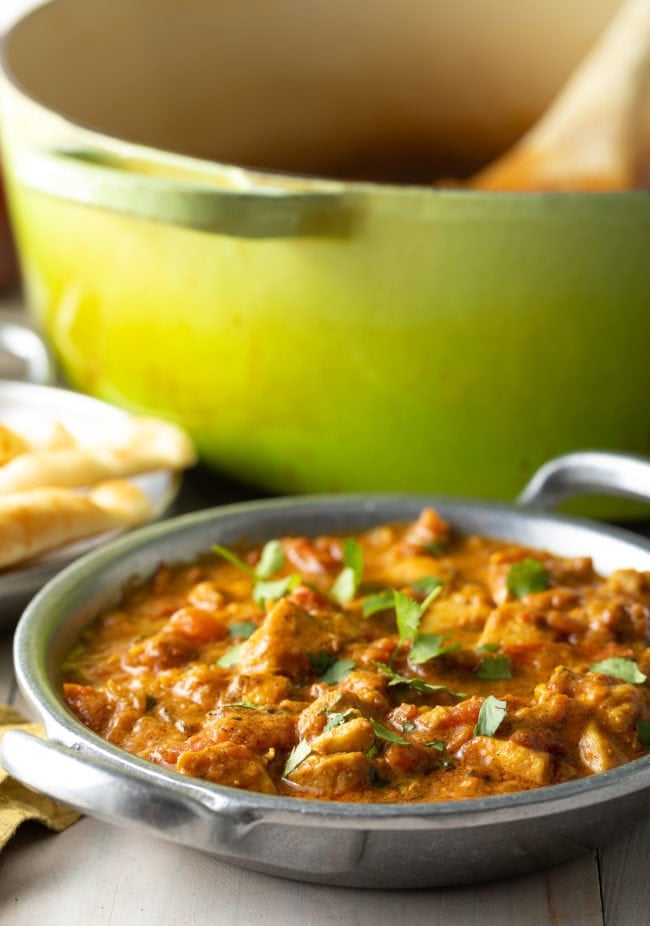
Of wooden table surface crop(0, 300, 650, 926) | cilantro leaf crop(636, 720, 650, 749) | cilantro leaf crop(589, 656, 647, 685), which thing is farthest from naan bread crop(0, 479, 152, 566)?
cilantro leaf crop(636, 720, 650, 749)

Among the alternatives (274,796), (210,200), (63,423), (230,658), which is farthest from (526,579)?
(63,423)

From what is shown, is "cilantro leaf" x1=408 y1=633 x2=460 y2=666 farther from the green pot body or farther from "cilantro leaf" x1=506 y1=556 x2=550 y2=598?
the green pot body

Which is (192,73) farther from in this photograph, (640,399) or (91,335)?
(640,399)

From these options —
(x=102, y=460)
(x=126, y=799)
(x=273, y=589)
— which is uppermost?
(x=126, y=799)

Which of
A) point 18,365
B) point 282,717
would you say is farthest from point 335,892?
point 18,365

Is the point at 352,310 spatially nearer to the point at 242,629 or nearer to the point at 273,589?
the point at 273,589

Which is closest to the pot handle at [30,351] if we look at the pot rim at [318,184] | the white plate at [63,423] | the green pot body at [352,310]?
the white plate at [63,423]

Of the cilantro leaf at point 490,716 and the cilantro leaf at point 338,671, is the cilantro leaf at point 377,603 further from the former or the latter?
the cilantro leaf at point 490,716
